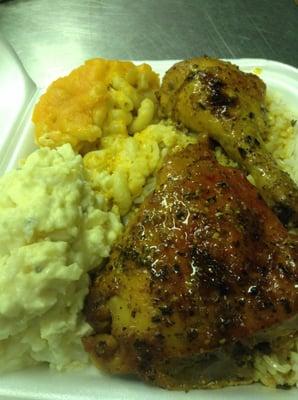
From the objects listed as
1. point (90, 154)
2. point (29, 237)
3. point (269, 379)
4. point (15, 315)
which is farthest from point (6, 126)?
point (269, 379)

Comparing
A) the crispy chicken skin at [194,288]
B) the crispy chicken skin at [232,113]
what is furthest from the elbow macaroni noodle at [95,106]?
the crispy chicken skin at [194,288]

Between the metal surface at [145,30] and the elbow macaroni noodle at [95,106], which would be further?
the metal surface at [145,30]

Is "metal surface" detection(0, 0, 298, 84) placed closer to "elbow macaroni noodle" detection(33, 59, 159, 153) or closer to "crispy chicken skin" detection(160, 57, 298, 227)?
"elbow macaroni noodle" detection(33, 59, 159, 153)

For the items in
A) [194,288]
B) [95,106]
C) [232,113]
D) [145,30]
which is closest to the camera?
[194,288]

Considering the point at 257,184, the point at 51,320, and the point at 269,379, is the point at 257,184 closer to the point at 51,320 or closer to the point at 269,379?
the point at 269,379

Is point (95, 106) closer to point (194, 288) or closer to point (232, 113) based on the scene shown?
point (232, 113)

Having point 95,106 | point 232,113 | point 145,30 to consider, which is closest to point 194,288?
point 232,113

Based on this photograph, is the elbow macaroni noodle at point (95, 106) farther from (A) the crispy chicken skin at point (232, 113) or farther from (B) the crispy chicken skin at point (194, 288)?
(B) the crispy chicken skin at point (194, 288)
